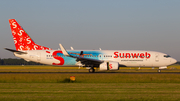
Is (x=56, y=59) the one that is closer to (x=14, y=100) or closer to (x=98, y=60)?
(x=98, y=60)

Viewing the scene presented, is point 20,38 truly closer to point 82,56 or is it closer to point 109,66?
point 82,56

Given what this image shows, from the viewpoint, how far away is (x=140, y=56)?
125 feet

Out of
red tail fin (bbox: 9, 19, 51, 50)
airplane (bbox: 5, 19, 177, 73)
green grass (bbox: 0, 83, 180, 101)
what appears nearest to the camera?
green grass (bbox: 0, 83, 180, 101)

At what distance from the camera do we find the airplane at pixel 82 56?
37531mm

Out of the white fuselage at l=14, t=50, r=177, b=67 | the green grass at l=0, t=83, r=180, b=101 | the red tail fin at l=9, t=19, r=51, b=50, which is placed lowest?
the green grass at l=0, t=83, r=180, b=101

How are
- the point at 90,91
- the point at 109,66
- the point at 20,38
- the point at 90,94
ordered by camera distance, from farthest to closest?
the point at 20,38, the point at 109,66, the point at 90,91, the point at 90,94

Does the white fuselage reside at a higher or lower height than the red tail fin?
lower

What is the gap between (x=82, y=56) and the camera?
3772cm

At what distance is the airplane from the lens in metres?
37.5

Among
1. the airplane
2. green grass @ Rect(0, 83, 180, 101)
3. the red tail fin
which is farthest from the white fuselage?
green grass @ Rect(0, 83, 180, 101)

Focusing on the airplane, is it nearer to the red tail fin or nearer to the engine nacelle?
the red tail fin

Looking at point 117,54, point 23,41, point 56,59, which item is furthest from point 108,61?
point 23,41

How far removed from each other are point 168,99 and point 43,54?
2824 cm

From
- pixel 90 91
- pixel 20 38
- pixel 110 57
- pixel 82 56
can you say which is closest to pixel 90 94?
pixel 90 91
